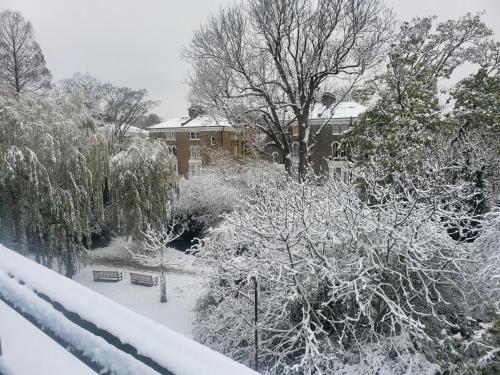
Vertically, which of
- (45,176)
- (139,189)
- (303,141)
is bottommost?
(139,189)

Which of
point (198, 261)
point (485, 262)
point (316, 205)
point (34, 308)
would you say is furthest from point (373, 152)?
point (34, 308)

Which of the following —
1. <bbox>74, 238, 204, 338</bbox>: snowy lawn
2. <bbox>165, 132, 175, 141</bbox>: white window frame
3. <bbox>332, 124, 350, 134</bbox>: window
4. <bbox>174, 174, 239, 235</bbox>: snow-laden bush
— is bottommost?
<bbox>74, 238, 204, 338</bbox>: snowy lawn

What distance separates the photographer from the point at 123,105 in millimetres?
31703

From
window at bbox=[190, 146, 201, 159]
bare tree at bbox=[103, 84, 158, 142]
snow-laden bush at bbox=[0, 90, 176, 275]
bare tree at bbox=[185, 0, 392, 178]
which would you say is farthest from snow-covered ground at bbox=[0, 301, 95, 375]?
bare tree at bbox=[103, 84, 158, 142]

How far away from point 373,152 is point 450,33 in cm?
685

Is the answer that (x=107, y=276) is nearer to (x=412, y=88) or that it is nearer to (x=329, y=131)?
(x=412, y=88)

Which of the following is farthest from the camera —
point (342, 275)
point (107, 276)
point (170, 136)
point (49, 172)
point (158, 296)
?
point (170, 136)

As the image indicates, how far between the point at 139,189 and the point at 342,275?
1089 centimetres

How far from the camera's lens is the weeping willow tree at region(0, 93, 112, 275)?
410 inches

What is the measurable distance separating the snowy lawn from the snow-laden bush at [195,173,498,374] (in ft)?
8.91

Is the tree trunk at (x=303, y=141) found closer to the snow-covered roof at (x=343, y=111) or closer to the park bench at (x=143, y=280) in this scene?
the park bench at (x=143, y=280)

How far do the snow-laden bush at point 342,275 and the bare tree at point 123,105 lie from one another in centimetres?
2720

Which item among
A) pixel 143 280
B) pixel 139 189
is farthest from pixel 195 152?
pixel 143 280

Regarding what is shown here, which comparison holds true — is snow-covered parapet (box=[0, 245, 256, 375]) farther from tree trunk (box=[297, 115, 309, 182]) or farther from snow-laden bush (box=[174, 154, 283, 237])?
snow-laden bush (box=[174, 154, 283, 237])
